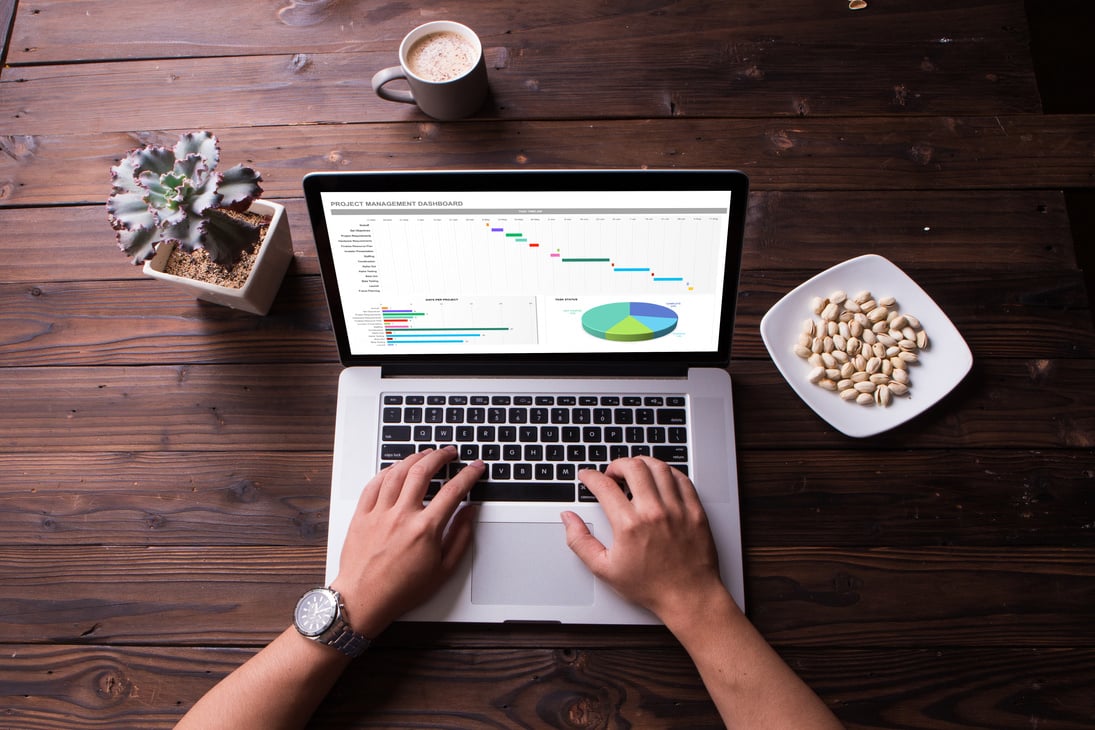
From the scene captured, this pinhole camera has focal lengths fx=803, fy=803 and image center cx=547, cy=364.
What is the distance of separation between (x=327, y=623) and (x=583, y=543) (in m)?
0.28

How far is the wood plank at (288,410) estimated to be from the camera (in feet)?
3.15

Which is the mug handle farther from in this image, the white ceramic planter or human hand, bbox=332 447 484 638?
human hand, bbox=332 447 484 638

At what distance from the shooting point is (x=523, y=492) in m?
0.91

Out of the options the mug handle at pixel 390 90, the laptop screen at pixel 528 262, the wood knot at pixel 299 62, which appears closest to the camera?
the laptop screen at pixel 528 262

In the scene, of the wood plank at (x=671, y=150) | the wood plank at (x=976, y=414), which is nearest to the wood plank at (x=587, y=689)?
the wood plank at (x=976, y=414)

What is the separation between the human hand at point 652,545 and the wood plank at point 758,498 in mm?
90

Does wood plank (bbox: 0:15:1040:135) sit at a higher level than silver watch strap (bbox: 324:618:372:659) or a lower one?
higher

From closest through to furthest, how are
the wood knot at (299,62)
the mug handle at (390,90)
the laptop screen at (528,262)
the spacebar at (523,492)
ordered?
1. the laptop screen at (528,262)
2. the spacebar at (523,492)
3. the mug handle at (390,90)
4. the wood knot at (299,62)

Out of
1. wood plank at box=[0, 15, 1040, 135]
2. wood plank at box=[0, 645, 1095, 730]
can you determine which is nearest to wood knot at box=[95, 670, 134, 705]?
wood plank at box=[0, 645, 1095, 730]

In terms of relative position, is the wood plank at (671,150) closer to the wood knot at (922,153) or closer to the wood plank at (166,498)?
the wood knot at (922,153)

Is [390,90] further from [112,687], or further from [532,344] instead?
[112,687]

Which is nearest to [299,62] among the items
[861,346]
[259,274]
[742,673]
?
[259,274]

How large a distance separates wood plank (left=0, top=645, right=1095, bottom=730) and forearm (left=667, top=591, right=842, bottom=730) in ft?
0.17

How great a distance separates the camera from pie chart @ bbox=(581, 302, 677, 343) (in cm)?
89
